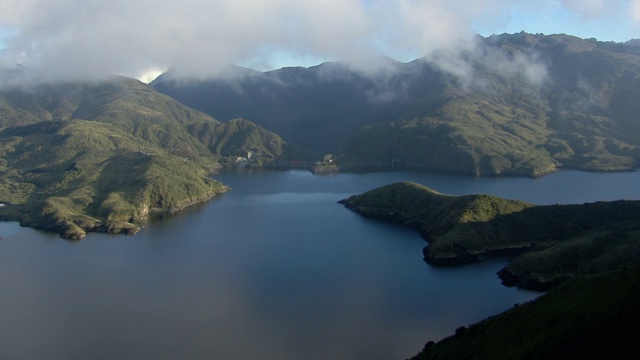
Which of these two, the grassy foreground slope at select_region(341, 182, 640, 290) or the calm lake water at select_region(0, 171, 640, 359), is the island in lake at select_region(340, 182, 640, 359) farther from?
the calm lake water at select_region(0, 171, 640, 359)

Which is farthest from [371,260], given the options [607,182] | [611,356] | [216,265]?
[607,182]

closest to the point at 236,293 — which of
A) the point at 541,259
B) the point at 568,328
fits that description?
the point at 541,259

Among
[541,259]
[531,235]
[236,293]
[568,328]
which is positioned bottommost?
[236,293]

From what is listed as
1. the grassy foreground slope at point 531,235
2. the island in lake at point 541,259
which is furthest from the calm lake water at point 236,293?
the island in lake at point 541,259

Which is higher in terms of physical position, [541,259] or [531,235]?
[531,235]

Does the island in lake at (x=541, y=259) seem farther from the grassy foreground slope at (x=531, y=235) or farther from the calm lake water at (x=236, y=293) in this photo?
the calm lake water at (x=236, y=293)

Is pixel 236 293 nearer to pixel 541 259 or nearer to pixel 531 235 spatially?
pixel 541 259

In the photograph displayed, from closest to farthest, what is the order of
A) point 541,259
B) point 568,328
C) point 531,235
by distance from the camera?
point 568,328
point 541,259
point 531,235
